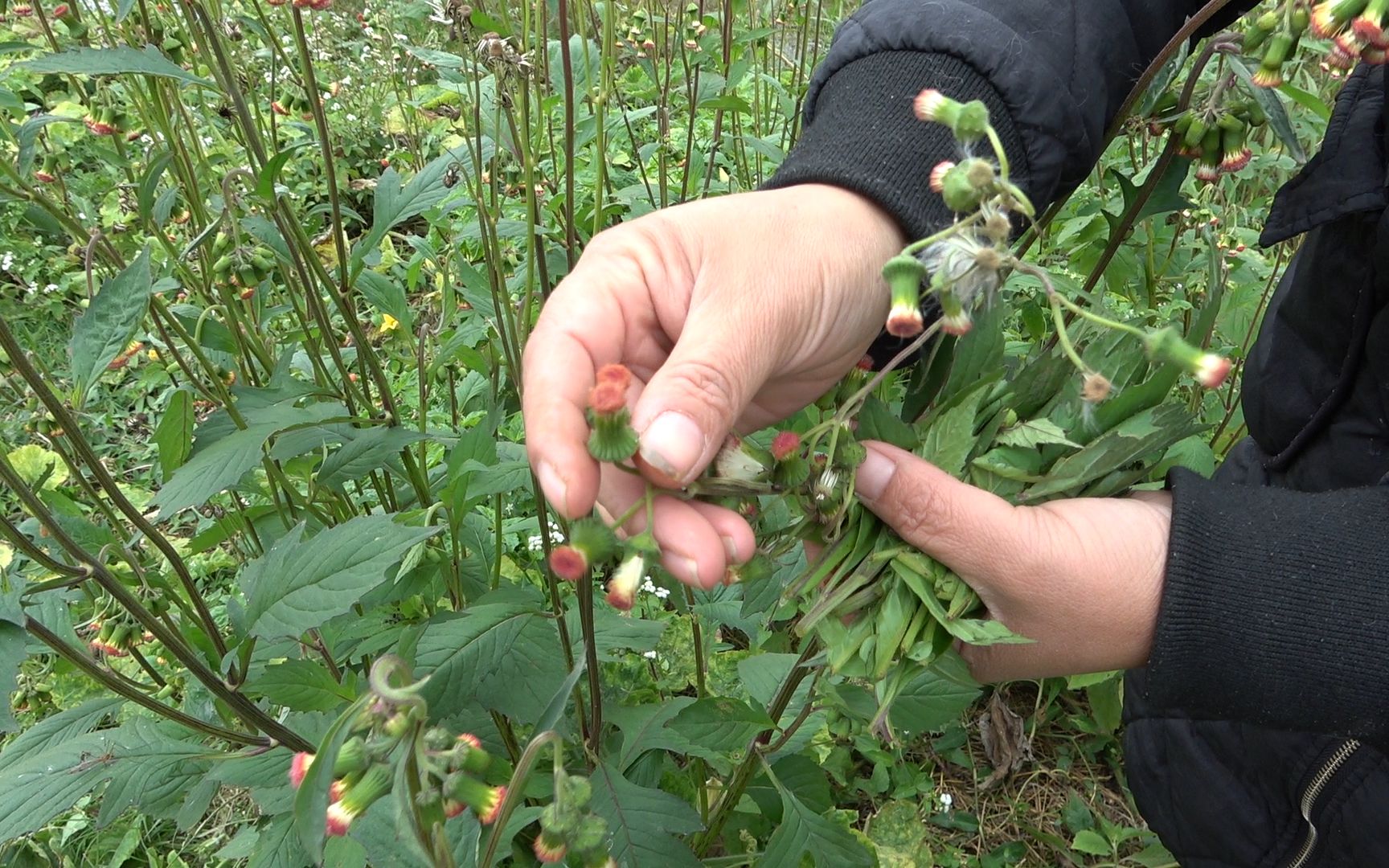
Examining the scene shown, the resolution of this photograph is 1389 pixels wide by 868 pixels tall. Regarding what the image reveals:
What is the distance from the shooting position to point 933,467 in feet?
3.30

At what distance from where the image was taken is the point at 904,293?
80cm

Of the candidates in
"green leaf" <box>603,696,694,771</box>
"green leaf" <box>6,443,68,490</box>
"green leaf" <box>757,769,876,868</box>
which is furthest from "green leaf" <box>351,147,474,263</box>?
"green leaf" <box>757,769,876,868</box>

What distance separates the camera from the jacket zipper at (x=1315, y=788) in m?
1.24

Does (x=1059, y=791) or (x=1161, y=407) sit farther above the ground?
(x=1161, y=407)

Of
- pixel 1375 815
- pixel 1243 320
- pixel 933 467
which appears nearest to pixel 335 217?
pixel 933 467

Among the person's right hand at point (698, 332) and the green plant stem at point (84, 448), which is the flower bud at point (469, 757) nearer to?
the person's right hand at point (698, 332)

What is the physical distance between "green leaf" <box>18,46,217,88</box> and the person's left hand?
1.06m

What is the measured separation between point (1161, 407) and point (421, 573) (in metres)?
1.19

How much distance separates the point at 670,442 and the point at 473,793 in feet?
1.26

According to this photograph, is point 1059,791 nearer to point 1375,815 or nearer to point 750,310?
point 1375,815

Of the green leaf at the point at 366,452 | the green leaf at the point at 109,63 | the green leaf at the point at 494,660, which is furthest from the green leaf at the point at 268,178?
the green leaf at the point at 494,660

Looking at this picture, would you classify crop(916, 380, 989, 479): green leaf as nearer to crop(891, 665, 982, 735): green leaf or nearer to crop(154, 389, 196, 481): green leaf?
crop(891, 665, 982, 735): green leaf

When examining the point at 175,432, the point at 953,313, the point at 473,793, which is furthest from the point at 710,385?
the point at 175,432

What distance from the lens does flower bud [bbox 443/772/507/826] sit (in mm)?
828
